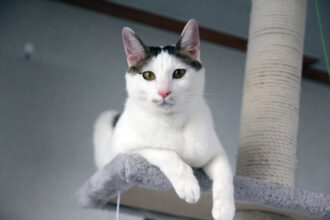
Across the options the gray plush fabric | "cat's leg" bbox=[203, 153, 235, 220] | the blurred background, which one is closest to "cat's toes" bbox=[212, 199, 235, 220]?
"cat's leg" bbox=[203, 153, 235, 220]

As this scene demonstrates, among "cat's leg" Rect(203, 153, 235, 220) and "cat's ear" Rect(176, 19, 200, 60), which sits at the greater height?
"cat's ear" Rect(176, 19, 200, 60)

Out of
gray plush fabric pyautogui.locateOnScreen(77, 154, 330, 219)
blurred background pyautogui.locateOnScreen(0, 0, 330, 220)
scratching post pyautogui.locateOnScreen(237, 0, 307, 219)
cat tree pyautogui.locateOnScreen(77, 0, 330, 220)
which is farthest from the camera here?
blurred background pyautogui.locateOnScreen(0, 0, 330, 220)

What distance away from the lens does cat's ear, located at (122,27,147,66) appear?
138cm

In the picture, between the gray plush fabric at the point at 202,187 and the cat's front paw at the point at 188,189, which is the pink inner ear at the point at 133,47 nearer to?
the gray plush fabric at the point at 202,187

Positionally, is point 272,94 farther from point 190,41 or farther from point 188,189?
point 188,189

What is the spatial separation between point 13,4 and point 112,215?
1576mm

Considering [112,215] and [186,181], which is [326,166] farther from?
[186,181]

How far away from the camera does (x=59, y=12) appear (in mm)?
2893

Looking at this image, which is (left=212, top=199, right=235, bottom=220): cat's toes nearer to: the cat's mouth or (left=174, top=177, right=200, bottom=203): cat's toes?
(left=174, top=177, right=200, bottom=203): cat's toes

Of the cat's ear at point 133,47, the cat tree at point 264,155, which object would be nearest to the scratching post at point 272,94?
the cat tree at point 264,155

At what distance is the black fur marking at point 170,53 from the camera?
1.36 meters

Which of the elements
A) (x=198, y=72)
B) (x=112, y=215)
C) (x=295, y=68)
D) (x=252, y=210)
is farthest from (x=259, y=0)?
(x=112, y=215)

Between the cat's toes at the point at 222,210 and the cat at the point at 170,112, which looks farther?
the cat at the point at 170,112

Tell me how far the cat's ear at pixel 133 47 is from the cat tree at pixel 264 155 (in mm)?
394
